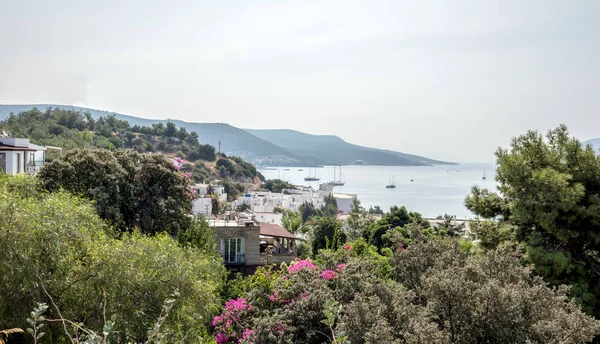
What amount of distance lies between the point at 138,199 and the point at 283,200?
2340 inches

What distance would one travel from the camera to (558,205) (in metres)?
10.6

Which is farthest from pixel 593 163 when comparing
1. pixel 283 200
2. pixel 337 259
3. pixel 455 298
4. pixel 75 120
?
pixel 75 120

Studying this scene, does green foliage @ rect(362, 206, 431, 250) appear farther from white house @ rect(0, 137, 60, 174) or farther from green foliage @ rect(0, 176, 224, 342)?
green foliage @ rect(0, 176, 224, 342)

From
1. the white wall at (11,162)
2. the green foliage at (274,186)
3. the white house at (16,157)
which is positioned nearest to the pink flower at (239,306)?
the white house at (16,157)

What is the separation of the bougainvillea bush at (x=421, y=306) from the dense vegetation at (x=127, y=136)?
53.6m

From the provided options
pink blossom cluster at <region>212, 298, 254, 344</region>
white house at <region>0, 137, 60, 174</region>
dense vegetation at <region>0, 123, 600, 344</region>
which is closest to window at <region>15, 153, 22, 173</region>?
white house at <region>0, 137, 60, 174</region>

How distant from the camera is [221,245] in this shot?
64.3ft

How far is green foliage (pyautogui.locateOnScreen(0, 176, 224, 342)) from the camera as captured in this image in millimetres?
6738

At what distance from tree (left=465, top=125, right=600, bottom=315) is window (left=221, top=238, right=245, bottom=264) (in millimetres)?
10853

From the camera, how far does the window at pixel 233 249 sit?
64.4 ft

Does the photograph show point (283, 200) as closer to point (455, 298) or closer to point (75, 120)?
point (75, 120)

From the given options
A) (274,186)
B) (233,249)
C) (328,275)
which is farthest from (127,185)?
(274,186)

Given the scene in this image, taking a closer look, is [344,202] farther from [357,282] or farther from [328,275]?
[357,282]

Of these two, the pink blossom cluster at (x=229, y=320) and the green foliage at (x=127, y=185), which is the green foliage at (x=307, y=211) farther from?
the pink blossom cluster at (x=229, y=320)
